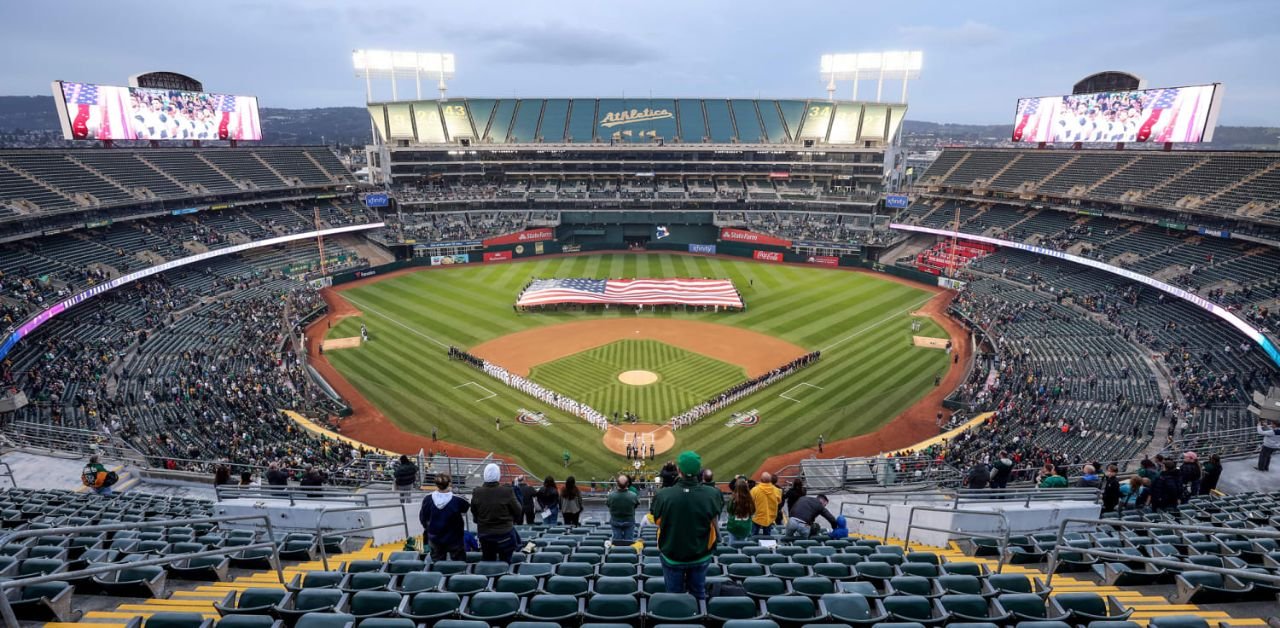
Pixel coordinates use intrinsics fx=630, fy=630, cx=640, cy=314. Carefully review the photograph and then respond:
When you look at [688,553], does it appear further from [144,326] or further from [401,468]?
[144,326]

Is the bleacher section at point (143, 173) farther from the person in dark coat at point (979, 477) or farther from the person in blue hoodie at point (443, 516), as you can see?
the person in dark coat at point (979, 477)

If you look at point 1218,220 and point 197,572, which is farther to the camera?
point 1218,220

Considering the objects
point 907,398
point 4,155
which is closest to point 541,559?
point 907,398

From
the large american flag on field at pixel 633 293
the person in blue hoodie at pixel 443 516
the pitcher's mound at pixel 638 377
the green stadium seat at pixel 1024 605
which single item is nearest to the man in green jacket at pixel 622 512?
the person in blue hoodie at pixel 443 516

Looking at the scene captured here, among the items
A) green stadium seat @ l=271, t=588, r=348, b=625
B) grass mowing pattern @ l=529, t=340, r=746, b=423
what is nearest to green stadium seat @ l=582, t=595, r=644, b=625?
green stadium seat @ l=271, t=588, r=348, b=625

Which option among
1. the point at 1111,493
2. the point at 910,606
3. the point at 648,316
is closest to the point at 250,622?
the point at 910,606

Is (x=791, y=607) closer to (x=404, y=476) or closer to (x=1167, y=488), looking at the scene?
(x=1167, y=488)
